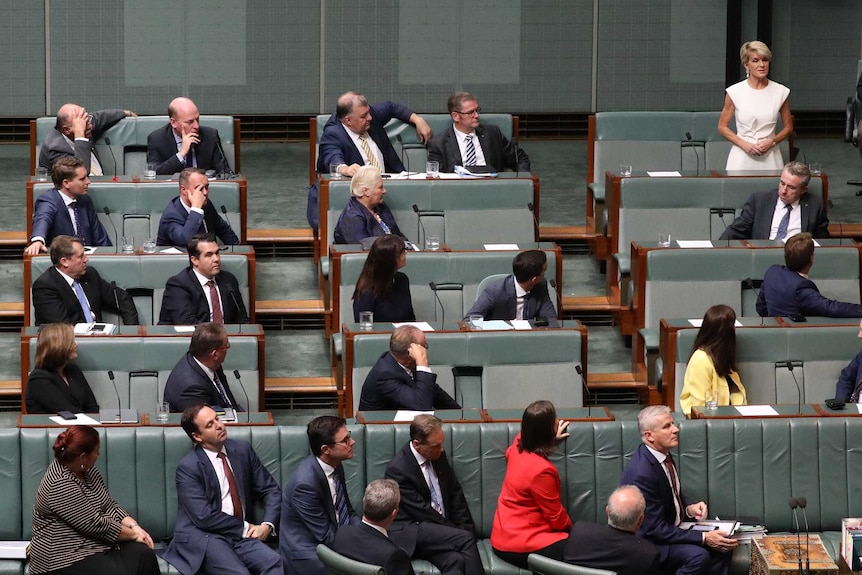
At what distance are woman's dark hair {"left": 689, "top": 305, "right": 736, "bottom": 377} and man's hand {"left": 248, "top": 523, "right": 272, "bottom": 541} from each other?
1.99 metres

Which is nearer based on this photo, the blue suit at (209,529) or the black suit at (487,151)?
the blue suit at (209,529)

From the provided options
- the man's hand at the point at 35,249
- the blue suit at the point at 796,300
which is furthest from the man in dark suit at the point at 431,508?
the man's hand at the point at 35,249

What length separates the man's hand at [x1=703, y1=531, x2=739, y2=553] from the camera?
5758 mm

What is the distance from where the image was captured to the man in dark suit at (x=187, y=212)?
7.46m

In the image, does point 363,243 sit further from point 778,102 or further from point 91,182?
point 778,102

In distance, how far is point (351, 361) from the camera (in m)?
6.60

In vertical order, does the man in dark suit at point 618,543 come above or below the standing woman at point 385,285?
below

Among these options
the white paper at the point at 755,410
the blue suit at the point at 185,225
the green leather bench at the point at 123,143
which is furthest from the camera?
the green leather bench at the point at 123,143

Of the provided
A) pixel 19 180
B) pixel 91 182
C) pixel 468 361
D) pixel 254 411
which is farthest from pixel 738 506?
pixel 19 180

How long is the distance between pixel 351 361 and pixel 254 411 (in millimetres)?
449

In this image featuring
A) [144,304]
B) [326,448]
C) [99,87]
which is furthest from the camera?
[99,87]

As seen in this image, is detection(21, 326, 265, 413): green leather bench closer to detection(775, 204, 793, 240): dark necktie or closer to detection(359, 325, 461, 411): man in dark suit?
detection(359, 325, 461, 411): man in dark suit

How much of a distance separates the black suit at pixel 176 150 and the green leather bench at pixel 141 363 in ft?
6.42

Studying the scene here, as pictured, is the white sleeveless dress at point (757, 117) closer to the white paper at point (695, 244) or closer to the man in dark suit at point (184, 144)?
the white paper at point (695, 244)
